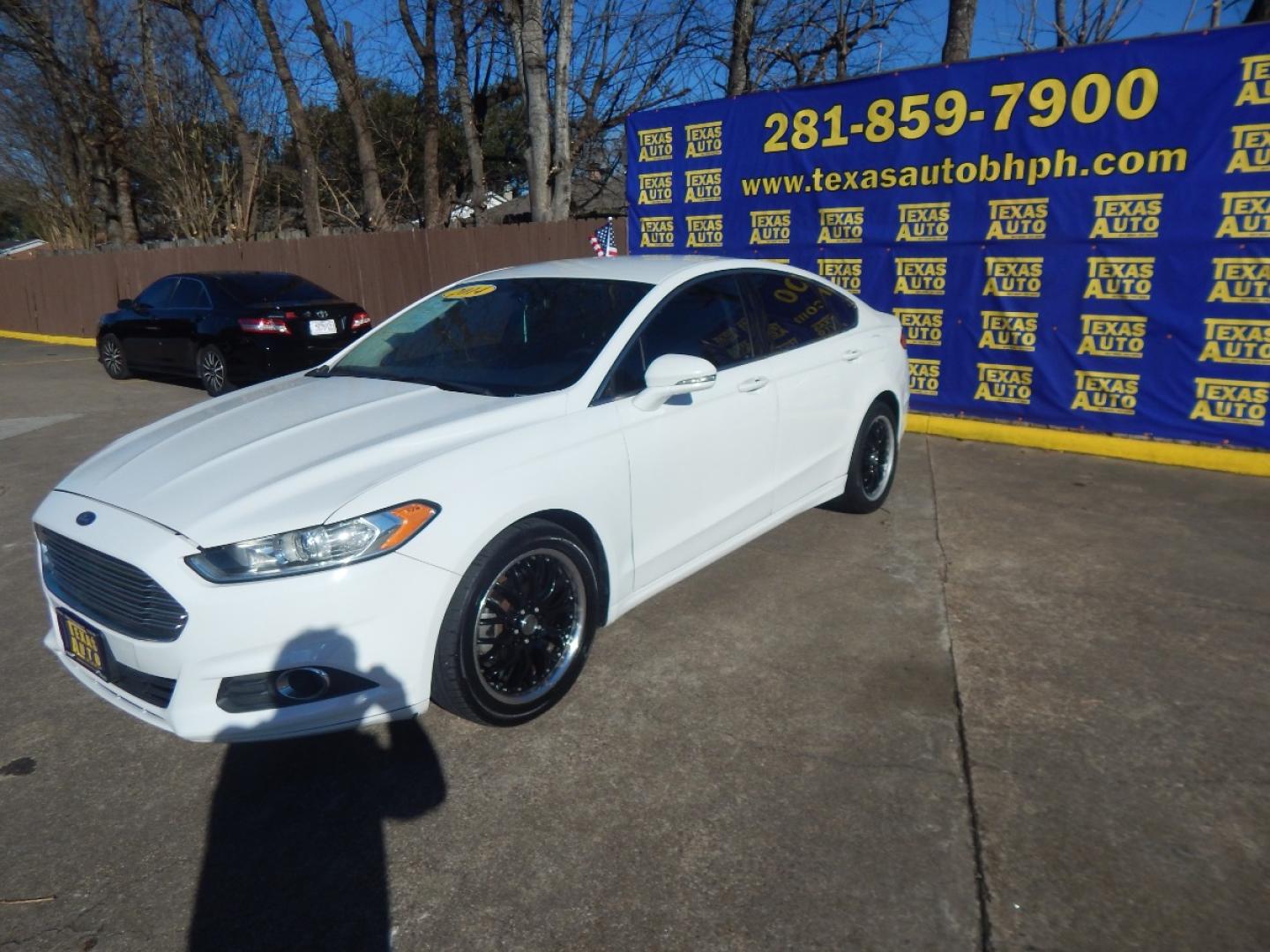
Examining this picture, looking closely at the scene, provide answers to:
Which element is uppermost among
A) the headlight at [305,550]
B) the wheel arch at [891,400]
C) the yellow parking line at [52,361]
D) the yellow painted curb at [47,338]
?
the headlight at [305,550]

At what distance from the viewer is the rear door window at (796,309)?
457cm

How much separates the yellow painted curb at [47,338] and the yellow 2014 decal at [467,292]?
55.1 ft

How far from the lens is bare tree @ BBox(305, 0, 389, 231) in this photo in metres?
18.3

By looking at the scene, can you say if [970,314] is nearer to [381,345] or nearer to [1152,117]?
[1152,117]

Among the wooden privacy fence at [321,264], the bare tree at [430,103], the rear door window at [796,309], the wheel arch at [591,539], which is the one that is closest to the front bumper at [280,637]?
the wheel arch at [591,539]

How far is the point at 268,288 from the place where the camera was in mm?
10406

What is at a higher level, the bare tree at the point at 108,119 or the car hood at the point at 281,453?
the bare tree at the point at 108,119

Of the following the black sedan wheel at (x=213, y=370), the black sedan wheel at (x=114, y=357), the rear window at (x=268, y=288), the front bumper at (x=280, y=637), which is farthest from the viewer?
the black sedan wheel at (x=114, y=357)

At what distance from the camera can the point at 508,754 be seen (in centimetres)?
317

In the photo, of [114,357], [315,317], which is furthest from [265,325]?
[114,357]

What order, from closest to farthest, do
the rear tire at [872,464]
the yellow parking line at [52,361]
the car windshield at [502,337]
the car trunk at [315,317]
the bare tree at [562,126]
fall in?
the car windshield at [502,337], the rear tire at [872,464], the car trunk at [315,317], the bare tree at [562,126], the yellow parking line at [52,361]

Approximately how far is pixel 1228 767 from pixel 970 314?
510 centimetres

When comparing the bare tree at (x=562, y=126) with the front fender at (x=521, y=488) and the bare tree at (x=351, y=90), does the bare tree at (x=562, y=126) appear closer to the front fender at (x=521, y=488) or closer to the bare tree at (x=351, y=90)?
the bare tree at (x=351, y=90)

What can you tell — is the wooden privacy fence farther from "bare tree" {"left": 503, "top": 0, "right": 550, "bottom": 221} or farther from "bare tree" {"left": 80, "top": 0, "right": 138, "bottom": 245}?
"bare tree" {"left": 80, "top": 0, "right": 138, "bottom": 245}
